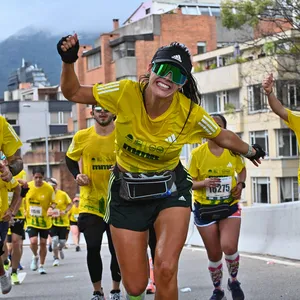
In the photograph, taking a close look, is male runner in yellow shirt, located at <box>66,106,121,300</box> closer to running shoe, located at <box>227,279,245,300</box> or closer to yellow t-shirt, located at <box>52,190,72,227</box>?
running shoe, located at <box>227,279,245,300</box>

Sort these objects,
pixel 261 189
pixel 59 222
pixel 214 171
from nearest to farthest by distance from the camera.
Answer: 1. pixel 214 171
2. pixel 59 222
3. pixel 261 189

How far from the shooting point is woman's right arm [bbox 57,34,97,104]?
6930 mm

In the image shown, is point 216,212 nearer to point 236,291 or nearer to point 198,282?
point 236,291

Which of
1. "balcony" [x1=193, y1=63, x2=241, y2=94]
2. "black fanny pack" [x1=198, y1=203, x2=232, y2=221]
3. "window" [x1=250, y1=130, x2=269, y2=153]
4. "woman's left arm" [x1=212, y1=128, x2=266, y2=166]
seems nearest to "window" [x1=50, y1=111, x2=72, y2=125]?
"balcony" [x1=193, y1=63, x2=241, y2=94]

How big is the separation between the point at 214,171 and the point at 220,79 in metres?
54.1

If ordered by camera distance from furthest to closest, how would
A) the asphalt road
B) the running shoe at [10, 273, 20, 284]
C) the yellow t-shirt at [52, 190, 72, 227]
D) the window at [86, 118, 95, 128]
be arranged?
the window at [86, 118, 95, 128] < the yellow t-shirt at [52, 190, 72, 227] < the running shoe at [10, 273, 20, 284] < the asphalt road

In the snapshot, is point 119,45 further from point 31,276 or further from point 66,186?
point 31,276

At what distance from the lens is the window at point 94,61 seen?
83875 millimetres

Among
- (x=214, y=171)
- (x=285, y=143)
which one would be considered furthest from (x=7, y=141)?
(x=285, y=143)

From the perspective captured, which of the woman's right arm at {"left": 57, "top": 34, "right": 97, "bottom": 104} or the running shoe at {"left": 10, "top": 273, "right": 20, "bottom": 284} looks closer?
the woman's right arm at {"left": 57, "top": 34, "right": 97, "bottom": 104}

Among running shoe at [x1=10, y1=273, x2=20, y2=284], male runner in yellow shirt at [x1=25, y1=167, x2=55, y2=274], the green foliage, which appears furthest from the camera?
the green foliage

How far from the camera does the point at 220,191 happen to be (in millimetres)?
10695

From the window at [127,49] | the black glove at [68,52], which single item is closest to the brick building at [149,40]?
the window at [127,49]

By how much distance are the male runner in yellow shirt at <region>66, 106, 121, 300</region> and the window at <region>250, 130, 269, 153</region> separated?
1944 inches
